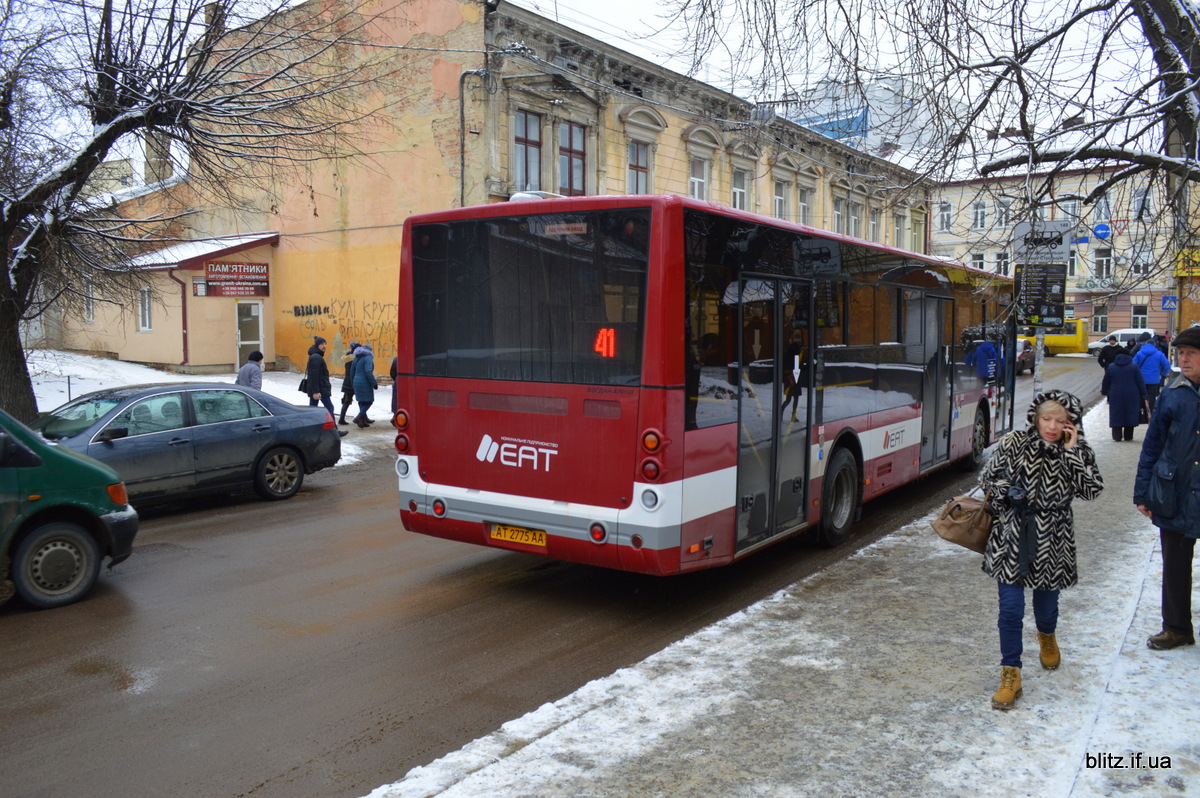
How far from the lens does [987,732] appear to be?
4.43 meters

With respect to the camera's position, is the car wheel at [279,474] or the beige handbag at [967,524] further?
the car wheel at [279,474]

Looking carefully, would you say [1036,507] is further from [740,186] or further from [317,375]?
[740,186]

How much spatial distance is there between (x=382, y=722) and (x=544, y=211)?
3.63m

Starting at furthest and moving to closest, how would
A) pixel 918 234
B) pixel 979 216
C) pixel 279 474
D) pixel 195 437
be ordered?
pixel 918 234, pixel 279 474, pixel 195 437, pixel 979 216

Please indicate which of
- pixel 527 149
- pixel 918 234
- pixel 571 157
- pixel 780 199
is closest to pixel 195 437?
pixel 527 149

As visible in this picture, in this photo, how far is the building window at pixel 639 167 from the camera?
89.2 feet

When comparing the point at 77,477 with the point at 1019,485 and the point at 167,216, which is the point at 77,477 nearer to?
the point at 1019,485

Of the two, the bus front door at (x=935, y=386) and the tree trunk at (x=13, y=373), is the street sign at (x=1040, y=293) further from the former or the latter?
the tree trunk at (x=13, y=373)

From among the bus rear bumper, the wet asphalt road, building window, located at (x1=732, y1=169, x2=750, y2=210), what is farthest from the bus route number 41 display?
building window, located at (x1=732, y1=169, x2=750, y2=210)

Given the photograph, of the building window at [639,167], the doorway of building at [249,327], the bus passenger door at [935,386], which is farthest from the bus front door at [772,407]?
the doorway of building at [249,327]

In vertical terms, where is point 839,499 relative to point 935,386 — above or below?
below

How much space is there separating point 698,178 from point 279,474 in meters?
21.9

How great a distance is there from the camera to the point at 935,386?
11.4 metres

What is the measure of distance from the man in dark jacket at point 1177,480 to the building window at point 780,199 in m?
29.7
